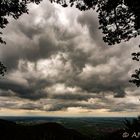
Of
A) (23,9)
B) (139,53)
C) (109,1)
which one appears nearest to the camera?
(109,1)

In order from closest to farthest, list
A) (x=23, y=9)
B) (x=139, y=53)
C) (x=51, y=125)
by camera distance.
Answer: (x=23, y=9)
(x=139, y=53)
(x=51, y=125)

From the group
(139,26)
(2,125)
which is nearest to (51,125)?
(2,125)

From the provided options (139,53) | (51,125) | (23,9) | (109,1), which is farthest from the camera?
(51,125)

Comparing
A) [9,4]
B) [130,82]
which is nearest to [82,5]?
[9,4]

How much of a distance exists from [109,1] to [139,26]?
2.67 meters

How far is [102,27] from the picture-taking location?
18.8 m

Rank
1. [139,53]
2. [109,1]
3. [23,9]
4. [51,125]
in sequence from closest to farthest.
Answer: [109,1]
[23,9]
[139,53]
[51,125]

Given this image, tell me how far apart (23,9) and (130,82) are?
964 centimetres

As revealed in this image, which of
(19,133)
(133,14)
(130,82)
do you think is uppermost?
(133,14)

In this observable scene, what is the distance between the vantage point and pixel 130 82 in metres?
21.6

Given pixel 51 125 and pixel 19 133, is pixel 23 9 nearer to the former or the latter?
pixel 19 133

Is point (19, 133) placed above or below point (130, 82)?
below

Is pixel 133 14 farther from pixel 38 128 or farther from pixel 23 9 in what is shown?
pixel 38 128

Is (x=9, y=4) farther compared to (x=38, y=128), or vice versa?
(x=38, y=128)
